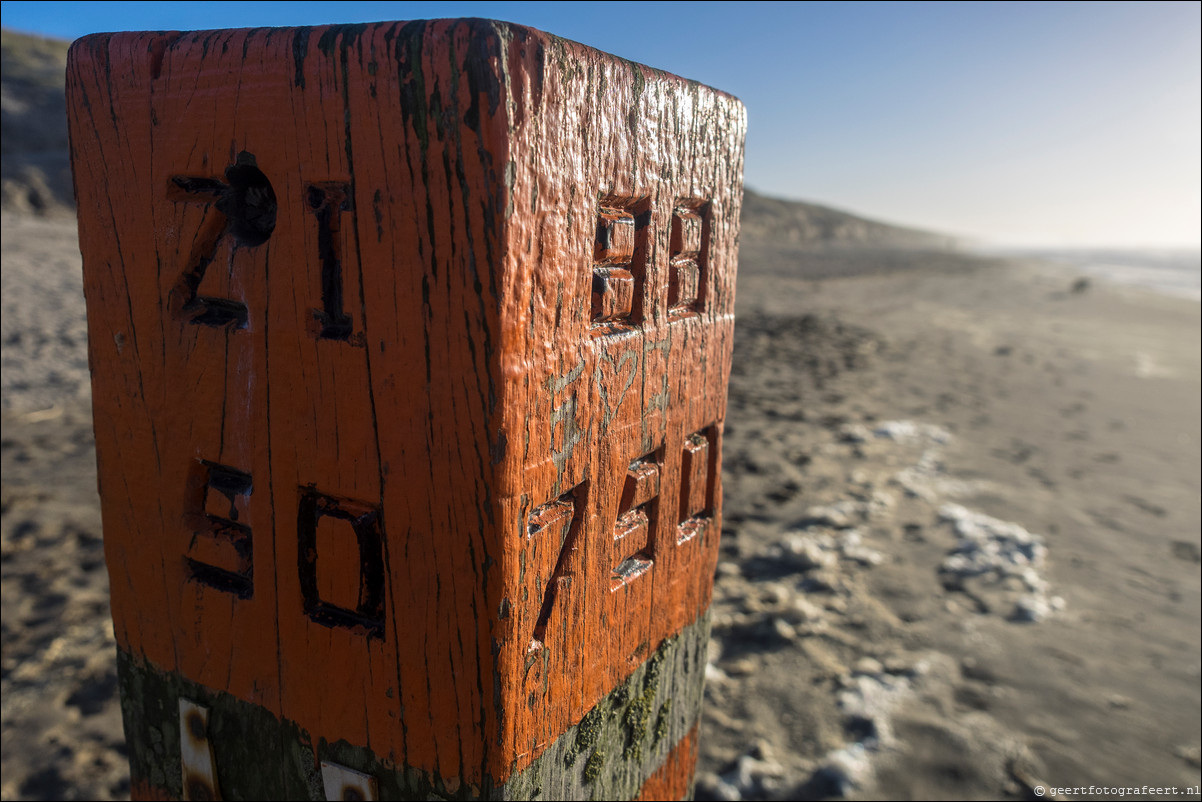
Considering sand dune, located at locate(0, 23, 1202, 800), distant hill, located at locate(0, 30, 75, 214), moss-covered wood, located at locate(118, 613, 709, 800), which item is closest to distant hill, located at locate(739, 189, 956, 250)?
distant hill, located at locate(0, 30, 75, 214)

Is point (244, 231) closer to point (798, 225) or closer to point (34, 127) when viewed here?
point (34, 127)

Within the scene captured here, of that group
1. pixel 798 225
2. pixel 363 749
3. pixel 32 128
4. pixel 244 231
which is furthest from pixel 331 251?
pixel 798 225

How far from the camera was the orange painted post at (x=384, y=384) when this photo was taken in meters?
0.74

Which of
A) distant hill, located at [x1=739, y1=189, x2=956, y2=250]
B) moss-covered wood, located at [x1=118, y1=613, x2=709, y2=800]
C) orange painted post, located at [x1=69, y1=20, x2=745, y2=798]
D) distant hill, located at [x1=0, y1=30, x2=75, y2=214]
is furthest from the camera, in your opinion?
distant hill, located at [x1=739, y1=189, x2=956, y2=250]

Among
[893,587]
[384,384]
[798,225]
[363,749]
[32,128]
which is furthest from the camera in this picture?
[798,225]

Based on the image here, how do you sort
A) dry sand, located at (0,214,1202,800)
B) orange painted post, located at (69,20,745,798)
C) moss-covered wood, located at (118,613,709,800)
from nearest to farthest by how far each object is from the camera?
orange painted post, located at (69,20,745,798)
moss-covered wood, located at (118,613,709,800)
dry sand, located at (0,214,1202,800)

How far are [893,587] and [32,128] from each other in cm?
1903

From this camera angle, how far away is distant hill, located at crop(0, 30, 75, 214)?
12344 mm

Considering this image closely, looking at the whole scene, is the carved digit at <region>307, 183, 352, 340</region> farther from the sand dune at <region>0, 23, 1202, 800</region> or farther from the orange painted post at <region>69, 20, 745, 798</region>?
the sand dune at <region>0, 23, 1202, 800</region>

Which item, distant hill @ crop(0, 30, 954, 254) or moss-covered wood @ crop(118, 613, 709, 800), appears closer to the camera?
moss-covered wood @ crop(118, 613, 709, 800)

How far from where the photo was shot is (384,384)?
786 mm

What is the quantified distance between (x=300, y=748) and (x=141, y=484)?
0.40 meters

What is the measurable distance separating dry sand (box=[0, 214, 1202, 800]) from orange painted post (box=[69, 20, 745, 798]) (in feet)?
4.63

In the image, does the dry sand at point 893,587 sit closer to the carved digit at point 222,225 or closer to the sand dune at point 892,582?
the sand dune at point 892,582
